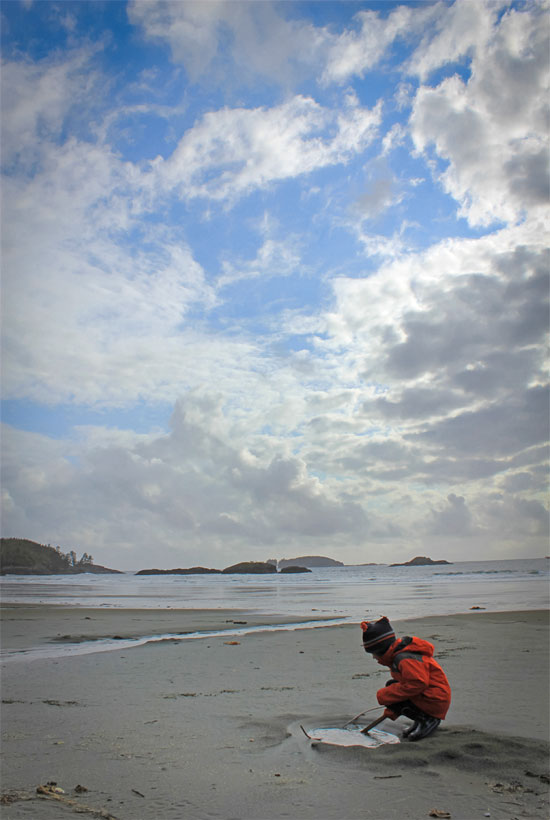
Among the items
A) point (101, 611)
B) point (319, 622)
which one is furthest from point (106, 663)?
point (101, 611)

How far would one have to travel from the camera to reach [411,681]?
5094 mm

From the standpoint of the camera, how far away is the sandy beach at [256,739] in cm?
384

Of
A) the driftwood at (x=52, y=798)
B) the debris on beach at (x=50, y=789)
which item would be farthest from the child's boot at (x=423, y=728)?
the debris on beach at (x=50, y=789)

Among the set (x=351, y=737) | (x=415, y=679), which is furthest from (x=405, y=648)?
(x=351, y=737)

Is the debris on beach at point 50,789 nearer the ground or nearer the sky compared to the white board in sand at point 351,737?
nearer the sky

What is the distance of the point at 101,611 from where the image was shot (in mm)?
21312

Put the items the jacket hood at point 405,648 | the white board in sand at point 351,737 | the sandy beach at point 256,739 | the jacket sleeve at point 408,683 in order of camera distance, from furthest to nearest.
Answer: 1. the white board in sand at point 351,737
2. the jacket hood at point 405,648
3. the jacket sleeve at point 408,683
4. the sandy beach at point 256,739

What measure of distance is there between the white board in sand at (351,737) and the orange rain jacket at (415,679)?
1.31ft

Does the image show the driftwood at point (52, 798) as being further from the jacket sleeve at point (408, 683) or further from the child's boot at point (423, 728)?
the child's boot at point (423, 728)

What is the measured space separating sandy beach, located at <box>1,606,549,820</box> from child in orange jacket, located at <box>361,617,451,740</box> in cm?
26

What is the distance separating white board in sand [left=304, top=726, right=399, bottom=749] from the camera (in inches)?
209

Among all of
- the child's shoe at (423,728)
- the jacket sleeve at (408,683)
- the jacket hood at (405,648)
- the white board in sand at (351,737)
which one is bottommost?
the white board in sand at (351,737)

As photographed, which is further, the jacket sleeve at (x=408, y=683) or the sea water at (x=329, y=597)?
the sea water at (x=329, y=597)

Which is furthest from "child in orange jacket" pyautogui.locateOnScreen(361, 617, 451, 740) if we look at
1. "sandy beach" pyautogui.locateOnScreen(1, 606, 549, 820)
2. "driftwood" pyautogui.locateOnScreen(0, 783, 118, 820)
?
"driftwood" pyautogui.locateOnScreen(0, 783, 118, 820)
